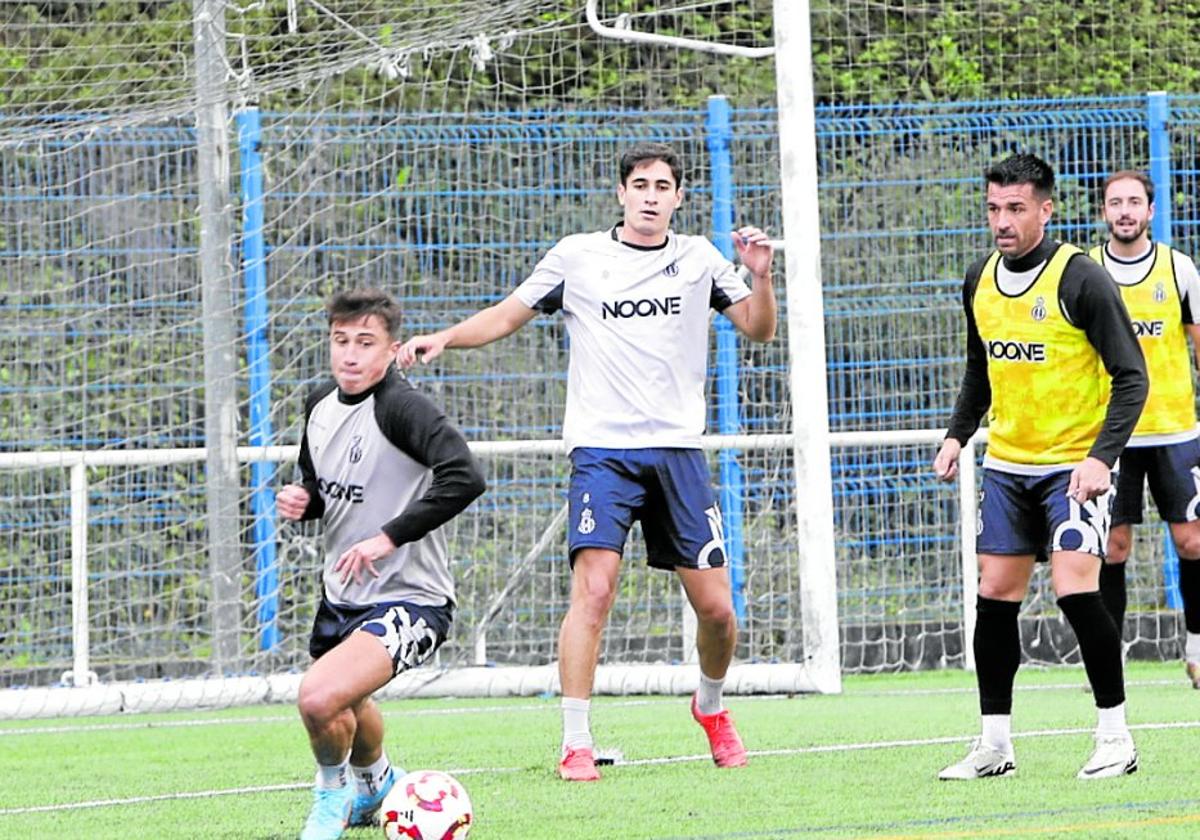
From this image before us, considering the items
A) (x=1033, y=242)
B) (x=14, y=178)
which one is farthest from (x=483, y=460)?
(x=1033, y=242)

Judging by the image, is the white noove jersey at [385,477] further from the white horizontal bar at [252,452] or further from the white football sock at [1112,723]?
the white horizontal bar at [252,452]

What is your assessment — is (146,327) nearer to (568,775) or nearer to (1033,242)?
(568,775)

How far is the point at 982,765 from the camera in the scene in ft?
23.0

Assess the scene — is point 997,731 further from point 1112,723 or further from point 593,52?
point 593,52

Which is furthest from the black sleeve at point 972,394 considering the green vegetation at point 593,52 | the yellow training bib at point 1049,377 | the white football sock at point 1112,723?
the green vegetation at point 593,52

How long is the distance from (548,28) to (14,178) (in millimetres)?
3005

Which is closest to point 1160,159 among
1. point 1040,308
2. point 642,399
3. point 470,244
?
point 470,244

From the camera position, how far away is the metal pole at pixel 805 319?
10570mm

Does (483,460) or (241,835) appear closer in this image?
(241,835)

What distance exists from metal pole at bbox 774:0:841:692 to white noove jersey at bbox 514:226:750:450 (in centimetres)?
261

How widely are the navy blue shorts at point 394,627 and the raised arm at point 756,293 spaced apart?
1.65m

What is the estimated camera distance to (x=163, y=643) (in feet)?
A: 39.8

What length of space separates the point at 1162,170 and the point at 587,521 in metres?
6.21

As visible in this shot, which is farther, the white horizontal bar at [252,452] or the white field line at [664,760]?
the white horizontal bar at [252,452]
